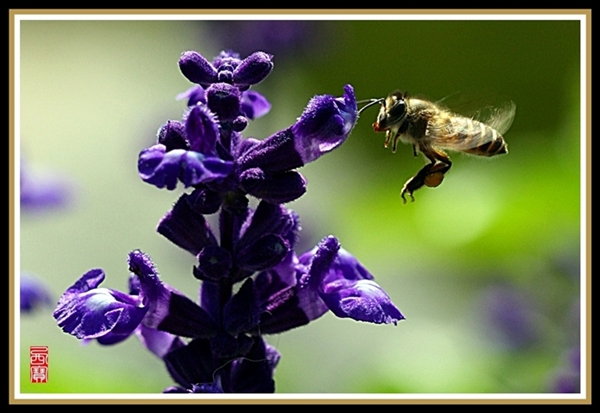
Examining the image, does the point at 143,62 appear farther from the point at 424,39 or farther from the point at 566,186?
the point at 566,186

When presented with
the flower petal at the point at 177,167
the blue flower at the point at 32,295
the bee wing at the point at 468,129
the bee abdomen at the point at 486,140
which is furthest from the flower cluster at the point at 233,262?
the blue flower at the point at 32,295

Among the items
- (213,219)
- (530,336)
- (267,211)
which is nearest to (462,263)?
(530,336)

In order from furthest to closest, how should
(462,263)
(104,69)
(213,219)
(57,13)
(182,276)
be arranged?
(104,69), (182,276), (462,263), (213,219), (57,13)

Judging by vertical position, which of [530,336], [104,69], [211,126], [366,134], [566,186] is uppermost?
[104,69]

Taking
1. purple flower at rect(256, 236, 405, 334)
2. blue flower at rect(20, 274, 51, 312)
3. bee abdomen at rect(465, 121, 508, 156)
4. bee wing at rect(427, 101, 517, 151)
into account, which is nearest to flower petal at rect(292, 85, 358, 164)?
purple flower at rect(256, 236, 405, 334)

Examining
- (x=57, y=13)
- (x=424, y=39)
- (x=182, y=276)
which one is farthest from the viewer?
(x=424, y=39)

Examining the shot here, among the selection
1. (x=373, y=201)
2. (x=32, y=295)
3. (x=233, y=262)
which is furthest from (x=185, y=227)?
(x=373, y=201)

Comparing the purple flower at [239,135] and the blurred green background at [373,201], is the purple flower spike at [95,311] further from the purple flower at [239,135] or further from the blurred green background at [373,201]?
the blurred green background at [373,201]

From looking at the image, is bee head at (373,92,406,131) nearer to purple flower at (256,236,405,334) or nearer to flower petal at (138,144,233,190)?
purple flower at (256,236,405,334)
